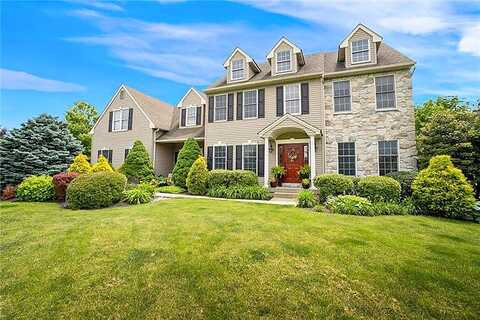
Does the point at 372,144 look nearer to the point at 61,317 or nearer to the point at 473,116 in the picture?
the point at 473,116

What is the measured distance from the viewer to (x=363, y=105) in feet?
38.5

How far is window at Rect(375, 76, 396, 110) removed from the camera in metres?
11.3

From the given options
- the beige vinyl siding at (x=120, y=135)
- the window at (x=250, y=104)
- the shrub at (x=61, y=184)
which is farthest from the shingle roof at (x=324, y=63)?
the shrub at (x=61, y=184)

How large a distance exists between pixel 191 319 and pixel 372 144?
39.7 feet

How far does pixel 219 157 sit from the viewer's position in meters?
14.3

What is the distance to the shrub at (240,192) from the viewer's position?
10836mm

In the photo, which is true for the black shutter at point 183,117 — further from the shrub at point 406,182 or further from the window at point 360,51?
the shrub at point 406,182

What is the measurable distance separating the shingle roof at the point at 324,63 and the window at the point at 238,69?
77 cm

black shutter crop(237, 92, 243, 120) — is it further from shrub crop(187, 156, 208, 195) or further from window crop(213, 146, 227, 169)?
shrub crop(187, 156, 208, 195)

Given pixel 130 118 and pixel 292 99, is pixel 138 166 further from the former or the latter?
pixel 292 99

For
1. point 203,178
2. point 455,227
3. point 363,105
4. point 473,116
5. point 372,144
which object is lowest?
point 455,227

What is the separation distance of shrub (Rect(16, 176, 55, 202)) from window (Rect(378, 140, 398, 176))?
16.4m

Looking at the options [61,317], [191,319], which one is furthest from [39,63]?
[191,319]

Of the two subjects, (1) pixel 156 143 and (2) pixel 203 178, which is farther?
(1) pixel 156 143
